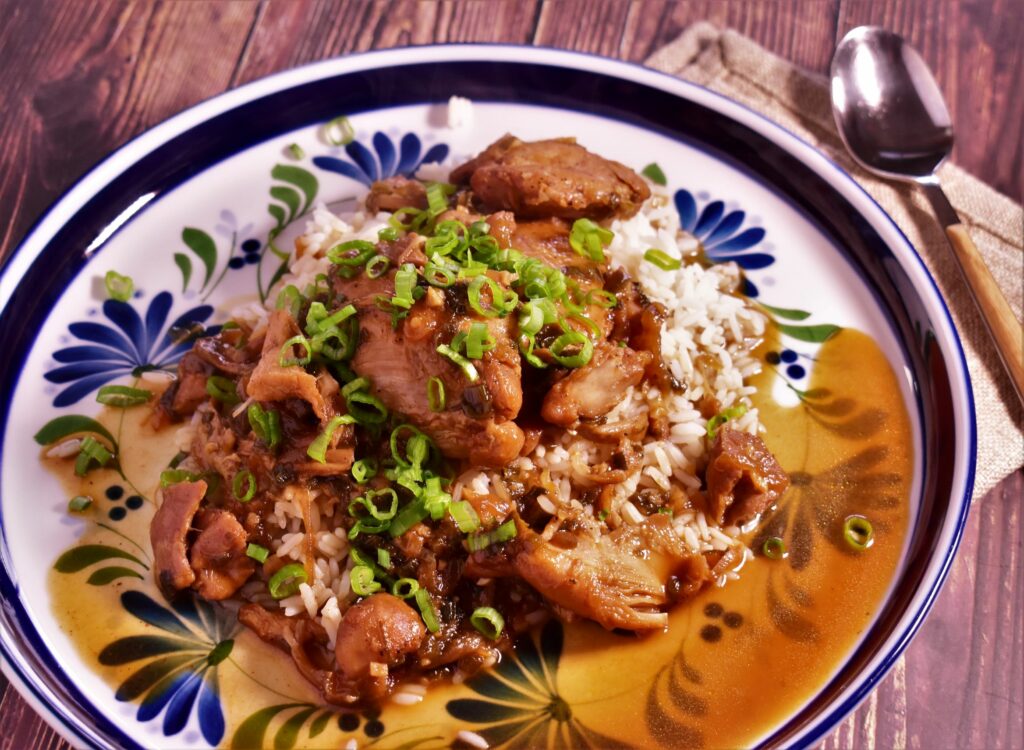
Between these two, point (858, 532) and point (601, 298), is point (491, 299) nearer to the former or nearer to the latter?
point (601, 298)

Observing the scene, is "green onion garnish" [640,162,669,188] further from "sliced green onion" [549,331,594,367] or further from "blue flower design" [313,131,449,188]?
"sliced green onion" [549,331,594,367]

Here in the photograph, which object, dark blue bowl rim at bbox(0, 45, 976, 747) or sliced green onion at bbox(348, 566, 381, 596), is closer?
dark blue bowl rim at bbox(0, 45, 976, 747)

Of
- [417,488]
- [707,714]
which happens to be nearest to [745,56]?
[417,488]

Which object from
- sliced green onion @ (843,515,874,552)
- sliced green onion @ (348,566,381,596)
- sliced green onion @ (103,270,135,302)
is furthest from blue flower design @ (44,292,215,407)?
sliced green onion @ (843,515,874,552)

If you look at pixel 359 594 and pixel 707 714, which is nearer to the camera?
pixel 707 714

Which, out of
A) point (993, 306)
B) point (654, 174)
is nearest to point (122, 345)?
point (654, 174)

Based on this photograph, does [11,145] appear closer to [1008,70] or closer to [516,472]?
[516,472]
